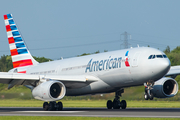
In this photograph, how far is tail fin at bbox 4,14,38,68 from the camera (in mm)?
38828

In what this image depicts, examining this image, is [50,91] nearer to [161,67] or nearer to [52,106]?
[52,106]

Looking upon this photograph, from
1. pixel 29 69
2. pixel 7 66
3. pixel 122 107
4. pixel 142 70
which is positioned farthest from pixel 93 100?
pixel 7 66

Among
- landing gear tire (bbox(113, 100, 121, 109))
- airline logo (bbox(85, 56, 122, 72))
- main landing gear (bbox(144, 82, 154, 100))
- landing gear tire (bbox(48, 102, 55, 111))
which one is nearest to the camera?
main landing gear (bbox(144, 82, 154, 100))

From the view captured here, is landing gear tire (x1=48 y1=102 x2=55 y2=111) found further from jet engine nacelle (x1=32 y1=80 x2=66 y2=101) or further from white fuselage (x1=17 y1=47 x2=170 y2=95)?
white fuselage (x1=17 y1=47 x2=170 y2=95)

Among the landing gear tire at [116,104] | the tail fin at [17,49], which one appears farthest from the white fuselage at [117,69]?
the tail fin at [17,49]

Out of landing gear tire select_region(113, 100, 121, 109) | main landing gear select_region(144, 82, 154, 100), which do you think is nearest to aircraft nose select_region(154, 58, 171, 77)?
main landing gear select_region(144, 82, 154, 100)

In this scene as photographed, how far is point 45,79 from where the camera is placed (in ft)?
94.2

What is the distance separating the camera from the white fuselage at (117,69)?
25.4m

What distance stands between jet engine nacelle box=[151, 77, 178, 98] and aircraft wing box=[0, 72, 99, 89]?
16.8 feet

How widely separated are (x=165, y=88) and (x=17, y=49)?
17.7m

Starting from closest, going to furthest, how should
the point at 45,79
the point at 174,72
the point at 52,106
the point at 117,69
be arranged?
1. the point at 117,69
2. the point at 52,106
3. the point at 45,79
4. the point at 174,72

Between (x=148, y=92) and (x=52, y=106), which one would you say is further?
(x=52, y=106)

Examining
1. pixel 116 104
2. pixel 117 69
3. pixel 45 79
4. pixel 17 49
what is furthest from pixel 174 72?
pixel 17 49

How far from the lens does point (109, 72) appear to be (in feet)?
91.8
